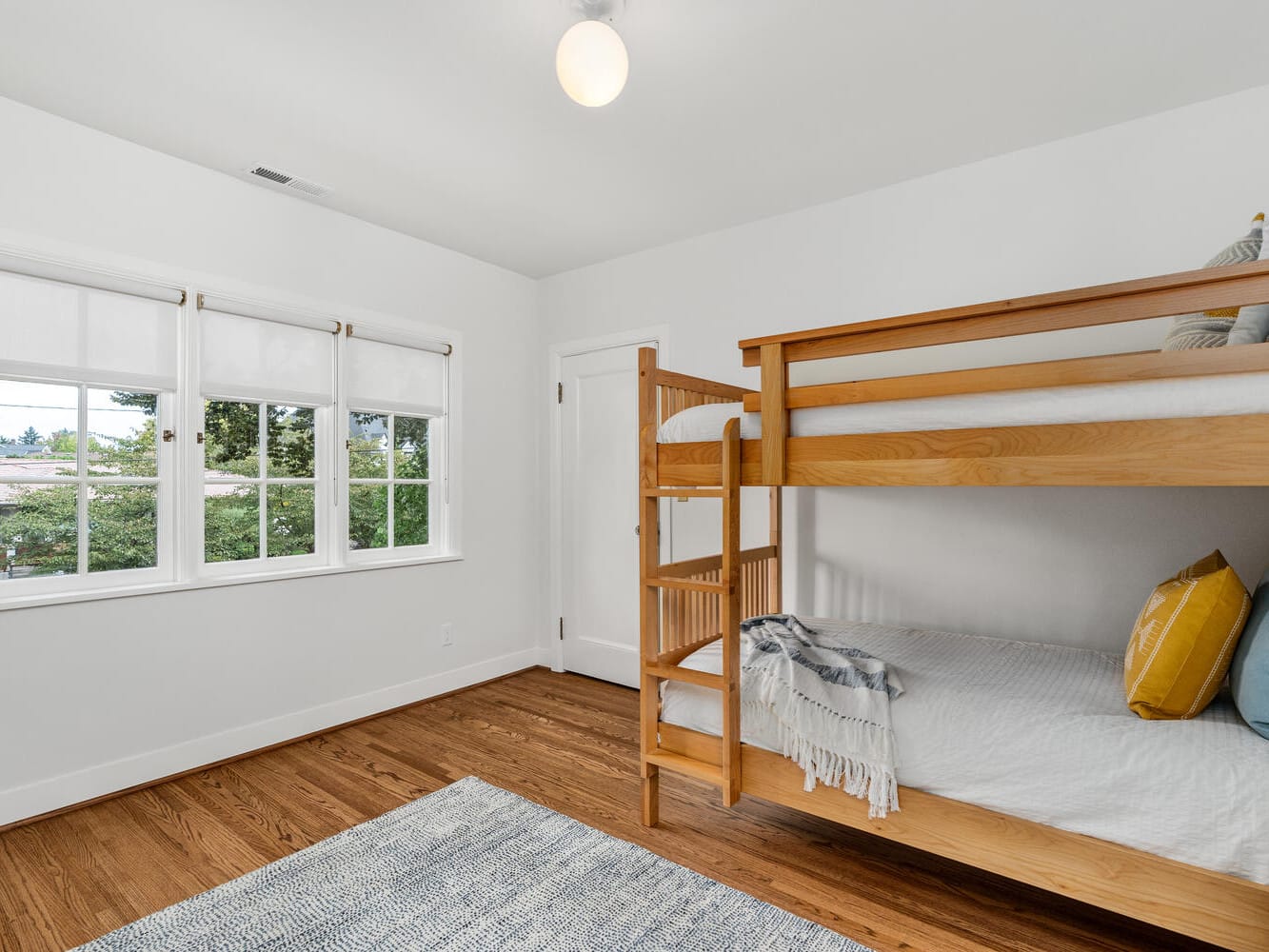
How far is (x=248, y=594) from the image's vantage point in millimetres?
2746

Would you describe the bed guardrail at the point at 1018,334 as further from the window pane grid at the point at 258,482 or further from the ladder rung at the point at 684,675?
the window pane grid at the point at 258,482

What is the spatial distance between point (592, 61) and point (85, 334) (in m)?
2.10

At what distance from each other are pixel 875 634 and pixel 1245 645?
1103 millimetres

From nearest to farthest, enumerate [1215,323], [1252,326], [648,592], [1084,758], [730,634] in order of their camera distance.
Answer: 1. [1252,326]
2. [1084,758]
3. [1215,323]
4. [730,634]
5. [648,592]

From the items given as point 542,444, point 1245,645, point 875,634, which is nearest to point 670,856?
point 875,634

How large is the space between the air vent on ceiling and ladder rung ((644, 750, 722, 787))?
2.64 m

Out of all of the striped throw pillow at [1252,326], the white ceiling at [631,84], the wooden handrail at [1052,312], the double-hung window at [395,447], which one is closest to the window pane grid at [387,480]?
the double-hung window at [395,447]

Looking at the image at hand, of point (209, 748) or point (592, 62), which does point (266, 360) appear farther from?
point (592, 62)

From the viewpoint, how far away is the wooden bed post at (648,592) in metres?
2.12

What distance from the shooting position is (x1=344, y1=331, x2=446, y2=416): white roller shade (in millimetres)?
3174

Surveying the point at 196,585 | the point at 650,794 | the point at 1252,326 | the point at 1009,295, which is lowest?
the point at 650,794

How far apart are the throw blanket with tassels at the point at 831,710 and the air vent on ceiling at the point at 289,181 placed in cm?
259

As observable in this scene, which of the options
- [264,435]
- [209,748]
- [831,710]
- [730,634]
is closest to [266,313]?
[264,435]

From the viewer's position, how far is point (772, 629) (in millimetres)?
2281
